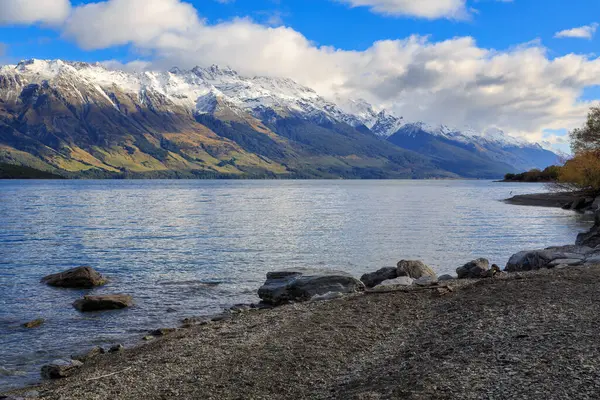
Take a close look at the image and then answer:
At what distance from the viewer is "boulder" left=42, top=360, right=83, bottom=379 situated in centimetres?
2083

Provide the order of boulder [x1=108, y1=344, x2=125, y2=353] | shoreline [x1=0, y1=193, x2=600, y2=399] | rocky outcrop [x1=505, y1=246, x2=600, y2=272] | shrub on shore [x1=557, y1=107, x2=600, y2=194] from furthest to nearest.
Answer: shrub on shore [x1=557, y1=107, x2=600, y2=194] < rocky outcrop [x1=505, y1=246, x2=600, y2=272] < boulder [x1=108, y1=344, x2=125, y2=353] < shoreline [x1=0, y1=193, x2=600, y2=399]

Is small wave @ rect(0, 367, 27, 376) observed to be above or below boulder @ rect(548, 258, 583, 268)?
below

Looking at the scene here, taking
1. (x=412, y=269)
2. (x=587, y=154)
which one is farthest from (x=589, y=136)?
(x=412, y=269)

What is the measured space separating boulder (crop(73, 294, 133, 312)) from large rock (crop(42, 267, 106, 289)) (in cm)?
627

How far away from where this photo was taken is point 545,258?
39125 millimetres

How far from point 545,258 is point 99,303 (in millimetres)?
31613

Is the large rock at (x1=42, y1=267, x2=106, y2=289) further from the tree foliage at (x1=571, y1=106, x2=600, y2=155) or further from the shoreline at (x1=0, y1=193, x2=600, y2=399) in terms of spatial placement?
the tree foliage at (x1=571, y1=106, x2=600, y2=155)

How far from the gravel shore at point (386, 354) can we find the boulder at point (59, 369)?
61 centimetres

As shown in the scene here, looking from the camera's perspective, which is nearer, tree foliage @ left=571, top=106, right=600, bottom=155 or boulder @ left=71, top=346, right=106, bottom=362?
boulder @ left=71, top=346, right=106, bottom=362

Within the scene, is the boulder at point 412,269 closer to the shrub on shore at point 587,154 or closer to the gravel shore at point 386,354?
the gravel shore at point 386,354

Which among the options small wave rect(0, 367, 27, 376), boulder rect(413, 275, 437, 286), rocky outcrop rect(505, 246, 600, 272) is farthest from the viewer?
rocky outcrop rect(505, 246, 600, 272)

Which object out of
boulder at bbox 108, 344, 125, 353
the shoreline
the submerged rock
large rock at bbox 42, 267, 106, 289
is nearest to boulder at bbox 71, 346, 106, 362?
boulder at bbox 108, 344, 125, 353

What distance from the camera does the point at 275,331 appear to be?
889 inches

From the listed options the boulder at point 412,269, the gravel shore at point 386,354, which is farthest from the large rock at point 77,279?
the boulder at point 412,269
